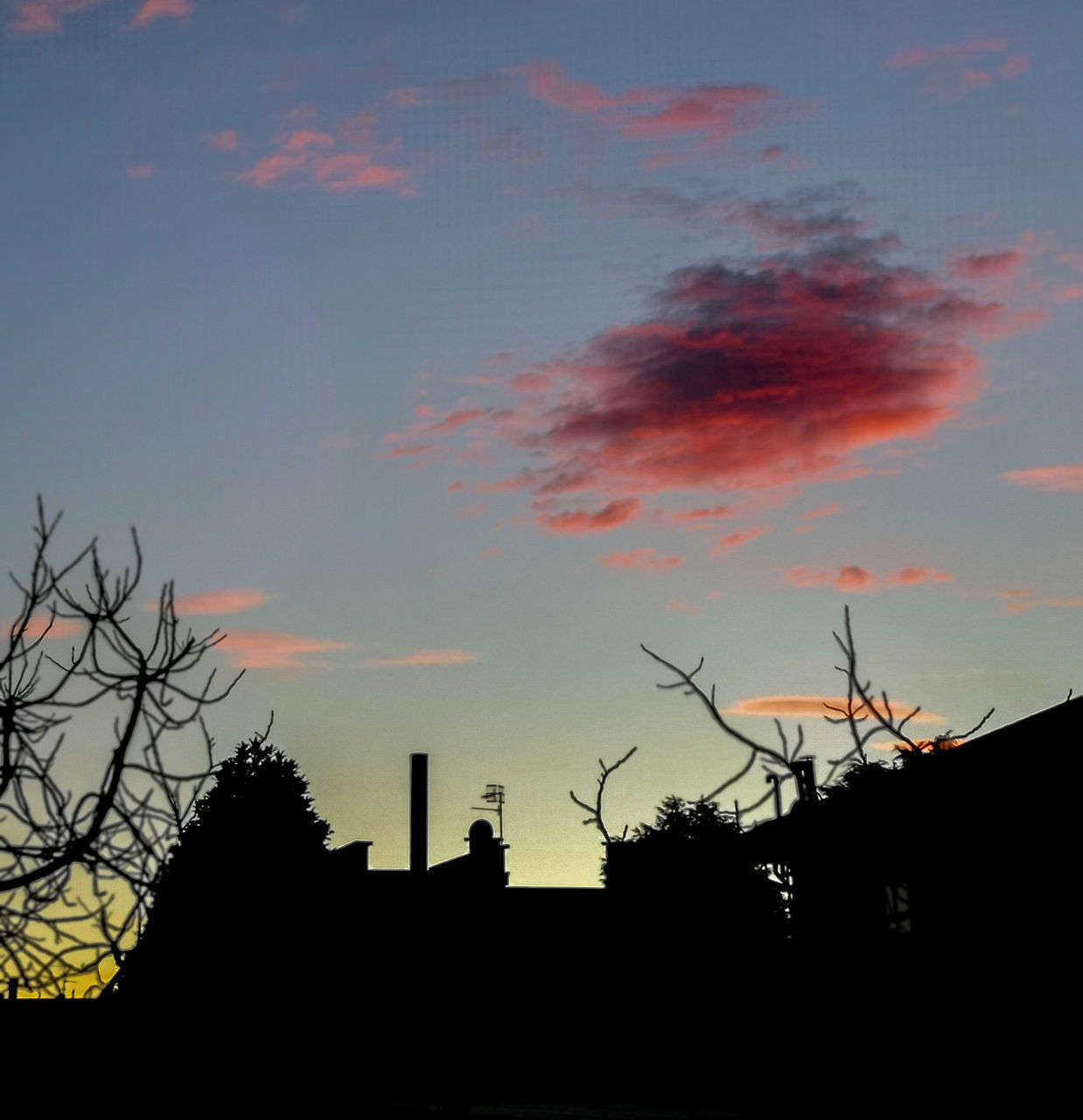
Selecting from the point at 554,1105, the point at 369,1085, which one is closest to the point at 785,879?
the point at 369,1085

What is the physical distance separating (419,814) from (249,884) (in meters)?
15.6

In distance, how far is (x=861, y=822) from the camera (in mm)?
8523

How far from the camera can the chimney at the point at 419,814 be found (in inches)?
1577

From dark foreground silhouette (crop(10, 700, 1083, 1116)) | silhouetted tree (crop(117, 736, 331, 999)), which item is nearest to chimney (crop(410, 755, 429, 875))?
silhouetted tree (crop(117, 736, 331, 999))

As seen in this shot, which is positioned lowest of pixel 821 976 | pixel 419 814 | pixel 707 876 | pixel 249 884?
pixel 821 976

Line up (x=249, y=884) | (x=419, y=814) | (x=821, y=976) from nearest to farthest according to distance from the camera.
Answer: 1. (x=821, y=976)
2. (x=249, y=884)
3. (x=419, y=814)

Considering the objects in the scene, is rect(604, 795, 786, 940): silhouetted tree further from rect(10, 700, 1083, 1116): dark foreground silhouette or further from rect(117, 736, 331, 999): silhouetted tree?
rect(117, 736, 331, 999): silhouetted tree

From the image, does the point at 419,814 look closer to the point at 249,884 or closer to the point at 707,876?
the point at 249,884

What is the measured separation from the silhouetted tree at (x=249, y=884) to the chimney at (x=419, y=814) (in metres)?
6.95

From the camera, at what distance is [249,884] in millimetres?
26078

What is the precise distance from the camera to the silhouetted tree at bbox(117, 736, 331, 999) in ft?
70.2

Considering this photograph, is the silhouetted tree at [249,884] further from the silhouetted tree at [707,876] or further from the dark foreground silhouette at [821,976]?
the silhouetted tree at [707,876]

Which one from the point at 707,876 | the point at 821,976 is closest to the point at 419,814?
the point at 707,876

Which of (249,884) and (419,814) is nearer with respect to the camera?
(249,884)
